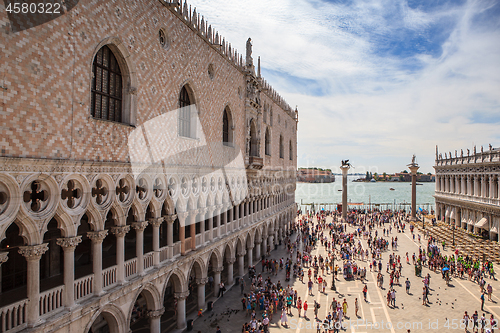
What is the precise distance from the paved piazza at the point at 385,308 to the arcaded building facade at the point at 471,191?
1033 centimetres

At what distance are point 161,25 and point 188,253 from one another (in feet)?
29.3

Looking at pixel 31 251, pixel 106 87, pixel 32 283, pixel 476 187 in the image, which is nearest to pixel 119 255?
pixel 32 283

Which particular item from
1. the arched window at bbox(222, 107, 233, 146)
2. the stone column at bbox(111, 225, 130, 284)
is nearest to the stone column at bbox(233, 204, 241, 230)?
the arched window at bbox(222, 107, 233, 146)

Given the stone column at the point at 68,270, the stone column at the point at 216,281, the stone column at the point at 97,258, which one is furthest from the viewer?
the stone column at the point at 216,281

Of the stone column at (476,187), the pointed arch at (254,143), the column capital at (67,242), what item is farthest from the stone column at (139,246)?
the stone column at (476,187)

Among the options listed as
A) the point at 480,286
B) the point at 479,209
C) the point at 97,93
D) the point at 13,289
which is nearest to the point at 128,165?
the point at 97,93

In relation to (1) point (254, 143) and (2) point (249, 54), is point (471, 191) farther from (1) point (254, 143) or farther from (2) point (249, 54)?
(2) point (249, 54)

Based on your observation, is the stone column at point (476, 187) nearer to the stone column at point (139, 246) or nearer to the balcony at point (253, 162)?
the balcony at point (253, 162)

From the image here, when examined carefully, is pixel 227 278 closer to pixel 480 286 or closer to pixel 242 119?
pixel 242 119

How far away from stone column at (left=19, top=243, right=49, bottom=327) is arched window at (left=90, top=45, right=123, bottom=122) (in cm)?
390

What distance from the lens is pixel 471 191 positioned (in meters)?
31.2

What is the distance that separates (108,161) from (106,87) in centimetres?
228

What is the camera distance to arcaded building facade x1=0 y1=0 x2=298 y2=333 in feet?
22.5

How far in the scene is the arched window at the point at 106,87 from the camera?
9070 mm
